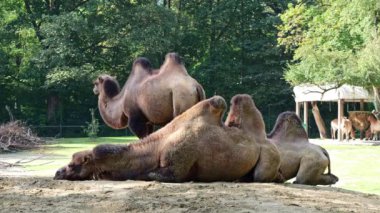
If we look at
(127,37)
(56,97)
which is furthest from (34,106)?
(127,37)

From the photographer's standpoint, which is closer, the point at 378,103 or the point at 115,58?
the point at 378,103

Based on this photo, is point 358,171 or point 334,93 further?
point 334,93

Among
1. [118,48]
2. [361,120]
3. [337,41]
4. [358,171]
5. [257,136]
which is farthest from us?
[118,48]

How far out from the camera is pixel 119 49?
42406 millimetres

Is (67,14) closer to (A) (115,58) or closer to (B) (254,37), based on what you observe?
(A) (115,58)

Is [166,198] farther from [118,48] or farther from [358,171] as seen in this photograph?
[118,48]

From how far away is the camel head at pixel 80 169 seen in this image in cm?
640

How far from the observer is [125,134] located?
42.6 m

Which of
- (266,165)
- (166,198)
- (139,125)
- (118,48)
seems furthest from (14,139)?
(166,198)

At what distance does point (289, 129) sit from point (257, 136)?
3.51ft

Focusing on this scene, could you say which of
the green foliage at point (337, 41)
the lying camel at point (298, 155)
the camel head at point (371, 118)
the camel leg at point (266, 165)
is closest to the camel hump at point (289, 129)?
the lying camel at point (298, 155)

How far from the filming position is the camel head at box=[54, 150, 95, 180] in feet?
21.0

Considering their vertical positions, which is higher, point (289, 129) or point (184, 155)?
point (289, 129)

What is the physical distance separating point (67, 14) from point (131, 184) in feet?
116
